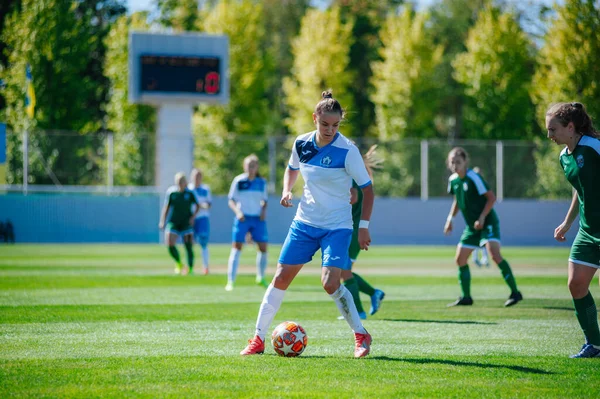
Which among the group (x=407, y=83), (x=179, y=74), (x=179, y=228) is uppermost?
(x=407, y=83)

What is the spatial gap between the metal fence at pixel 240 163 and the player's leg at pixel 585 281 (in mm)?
25948

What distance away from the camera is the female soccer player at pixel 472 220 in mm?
12344

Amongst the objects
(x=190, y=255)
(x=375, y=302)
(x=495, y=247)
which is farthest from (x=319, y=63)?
(x=375, y=302)

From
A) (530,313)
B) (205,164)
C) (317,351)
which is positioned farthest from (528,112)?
(317,351)

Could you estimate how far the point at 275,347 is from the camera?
300 inches

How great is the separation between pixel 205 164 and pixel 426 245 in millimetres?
9428

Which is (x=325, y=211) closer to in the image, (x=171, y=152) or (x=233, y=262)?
(x=233, y=262)

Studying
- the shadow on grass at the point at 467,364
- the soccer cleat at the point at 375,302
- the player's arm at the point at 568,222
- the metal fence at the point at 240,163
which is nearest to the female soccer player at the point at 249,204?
Result: the soccer cleat at the point at 375,302

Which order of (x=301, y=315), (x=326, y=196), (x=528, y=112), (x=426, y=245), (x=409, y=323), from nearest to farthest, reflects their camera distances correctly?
(x=326, y=196)
(x=409, y=323)
(x=301, y=315)
(x=426, y=245)
(x=528, y=112)

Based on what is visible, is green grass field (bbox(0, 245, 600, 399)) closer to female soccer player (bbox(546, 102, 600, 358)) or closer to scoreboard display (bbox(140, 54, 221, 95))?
female soccer player (bbox(546, 102, 600, 358))

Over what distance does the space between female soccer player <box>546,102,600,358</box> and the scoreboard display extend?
81.5ft

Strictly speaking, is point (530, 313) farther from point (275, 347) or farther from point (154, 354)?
point (154, 354)

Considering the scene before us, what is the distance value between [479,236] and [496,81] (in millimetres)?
33999

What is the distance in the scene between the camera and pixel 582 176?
7.49 metres
